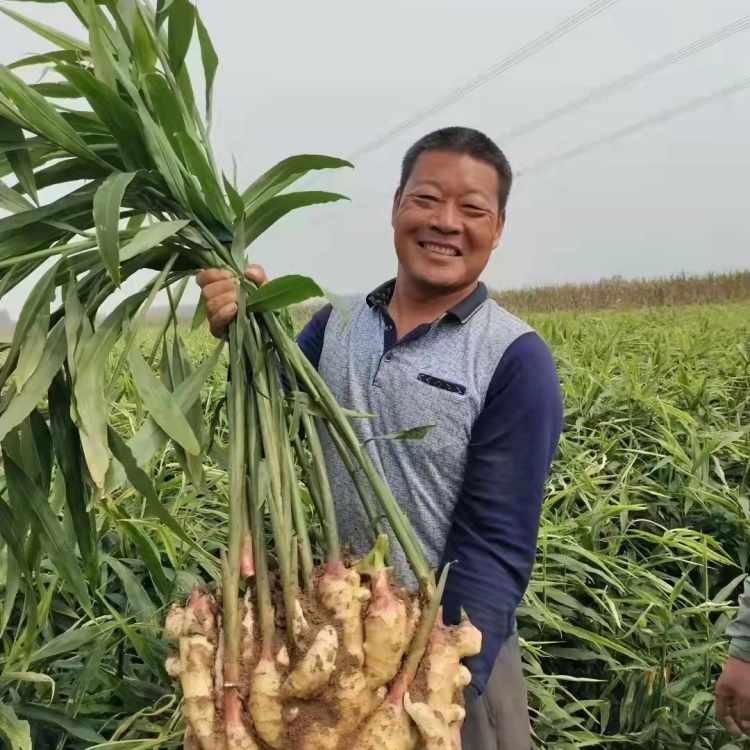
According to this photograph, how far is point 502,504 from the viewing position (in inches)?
31.3

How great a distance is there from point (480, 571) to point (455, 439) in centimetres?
15

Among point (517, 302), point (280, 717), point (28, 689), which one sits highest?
point (280, 717)

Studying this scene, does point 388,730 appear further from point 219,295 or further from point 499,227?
point 499,227

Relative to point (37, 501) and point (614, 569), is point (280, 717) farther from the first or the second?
point (614, 569)

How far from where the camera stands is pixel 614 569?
1552mm

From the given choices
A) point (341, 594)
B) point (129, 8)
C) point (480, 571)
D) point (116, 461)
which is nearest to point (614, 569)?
point (480, 571)

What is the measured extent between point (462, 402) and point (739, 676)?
0.54 meters

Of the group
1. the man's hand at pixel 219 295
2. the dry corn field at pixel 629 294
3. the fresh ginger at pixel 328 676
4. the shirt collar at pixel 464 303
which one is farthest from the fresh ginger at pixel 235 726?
the dry corn field at pixel 629 294

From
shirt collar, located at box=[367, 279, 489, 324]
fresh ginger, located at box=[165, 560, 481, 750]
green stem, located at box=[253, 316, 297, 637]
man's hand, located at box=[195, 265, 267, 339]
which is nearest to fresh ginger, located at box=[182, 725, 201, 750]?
fresh ginger, located at box=[165, 560, 481, 750]

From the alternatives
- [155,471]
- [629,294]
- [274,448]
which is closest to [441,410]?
[274,448]

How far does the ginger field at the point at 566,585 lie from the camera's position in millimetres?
967

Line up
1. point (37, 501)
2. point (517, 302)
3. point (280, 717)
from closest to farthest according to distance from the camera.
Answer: point (280, 717) → point (37, 501) → point (517, 302)

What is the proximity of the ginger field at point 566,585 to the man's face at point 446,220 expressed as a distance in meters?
0.31

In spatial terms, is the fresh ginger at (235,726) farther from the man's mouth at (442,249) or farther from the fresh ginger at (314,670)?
the man's mouth at (442,249)
